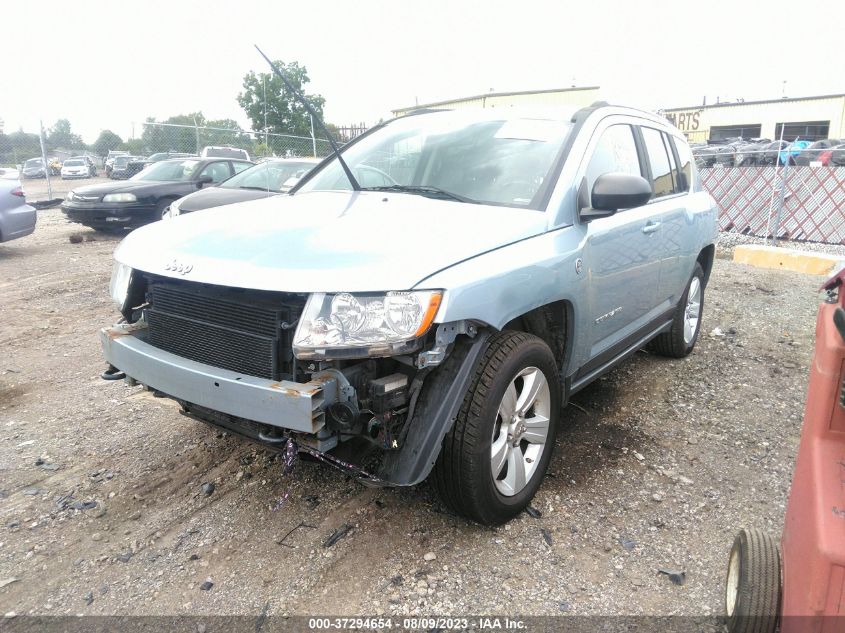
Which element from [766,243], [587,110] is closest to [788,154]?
[766,243]

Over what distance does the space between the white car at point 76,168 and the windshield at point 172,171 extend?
2068 cm

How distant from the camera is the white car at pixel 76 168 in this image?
29.2 metres

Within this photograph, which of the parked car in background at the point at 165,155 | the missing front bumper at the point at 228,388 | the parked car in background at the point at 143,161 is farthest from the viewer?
the parked car in background at the point at 143,161

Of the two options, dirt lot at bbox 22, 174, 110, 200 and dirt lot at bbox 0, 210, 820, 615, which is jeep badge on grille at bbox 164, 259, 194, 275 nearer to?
dirt lot at bbox 0, 210, 820, 615

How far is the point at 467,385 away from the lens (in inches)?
95.7

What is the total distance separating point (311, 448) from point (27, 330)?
178 inches

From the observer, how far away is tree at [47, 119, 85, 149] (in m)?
25.2

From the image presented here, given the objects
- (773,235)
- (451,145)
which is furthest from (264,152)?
(451,145)

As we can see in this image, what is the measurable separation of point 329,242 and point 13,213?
27.8ft

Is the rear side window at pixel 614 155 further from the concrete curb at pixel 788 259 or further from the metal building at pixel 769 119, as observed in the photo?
the metal building at pixel 769 119

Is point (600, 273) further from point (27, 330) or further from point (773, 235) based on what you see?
point (773, 235)

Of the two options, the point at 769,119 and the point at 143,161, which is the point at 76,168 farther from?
the point at 769,119

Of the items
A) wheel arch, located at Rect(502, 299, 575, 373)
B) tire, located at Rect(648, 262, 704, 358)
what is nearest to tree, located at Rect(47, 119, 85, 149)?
tire, located at Rect(648, 262, 704, 358)

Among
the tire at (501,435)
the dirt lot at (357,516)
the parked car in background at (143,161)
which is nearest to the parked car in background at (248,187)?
the dirt lot at (357,516)
